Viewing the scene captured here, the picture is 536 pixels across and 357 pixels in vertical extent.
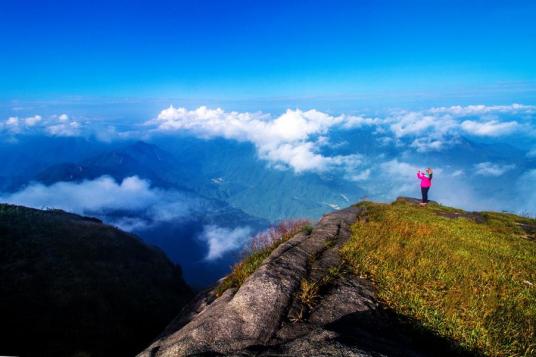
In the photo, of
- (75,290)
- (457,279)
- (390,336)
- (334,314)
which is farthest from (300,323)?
(75,290)

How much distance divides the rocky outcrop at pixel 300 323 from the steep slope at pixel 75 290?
1214cm

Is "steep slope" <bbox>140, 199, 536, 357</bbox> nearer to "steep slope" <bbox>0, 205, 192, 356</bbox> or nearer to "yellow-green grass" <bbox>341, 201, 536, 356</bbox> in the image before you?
"yellow-green grass" <bbox>341, 201, 536, 356</bbox>

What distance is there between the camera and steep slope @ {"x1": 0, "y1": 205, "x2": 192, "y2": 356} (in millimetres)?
19875

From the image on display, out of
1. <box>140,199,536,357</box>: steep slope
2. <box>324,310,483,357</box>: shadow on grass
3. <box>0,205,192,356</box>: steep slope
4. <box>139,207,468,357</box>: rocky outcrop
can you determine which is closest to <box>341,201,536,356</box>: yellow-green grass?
<box>140,199,536,357</box>: steep slope

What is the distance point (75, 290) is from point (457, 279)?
2762 centimetres

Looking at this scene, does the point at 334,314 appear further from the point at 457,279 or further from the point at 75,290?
the point at 75,290

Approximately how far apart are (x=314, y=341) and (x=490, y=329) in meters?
5.25

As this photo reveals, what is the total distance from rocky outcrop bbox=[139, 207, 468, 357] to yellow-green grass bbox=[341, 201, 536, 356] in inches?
32.0

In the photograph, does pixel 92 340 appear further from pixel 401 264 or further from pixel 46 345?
pixel 401 264

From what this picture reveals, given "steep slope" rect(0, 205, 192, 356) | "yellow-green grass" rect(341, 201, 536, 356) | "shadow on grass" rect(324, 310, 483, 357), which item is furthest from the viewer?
"steep slope" rect(0, 205, 192, 356)

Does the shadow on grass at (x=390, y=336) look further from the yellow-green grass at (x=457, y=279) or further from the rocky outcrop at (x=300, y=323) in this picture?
the yellow-green grass at (x=457, y=279)

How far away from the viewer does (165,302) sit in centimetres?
3081

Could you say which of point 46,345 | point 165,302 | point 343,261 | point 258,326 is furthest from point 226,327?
point 165,302

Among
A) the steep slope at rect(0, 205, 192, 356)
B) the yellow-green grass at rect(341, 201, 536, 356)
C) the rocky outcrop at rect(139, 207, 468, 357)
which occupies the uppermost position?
the rocky outcrop at rect(139, 207, 468, 357)
